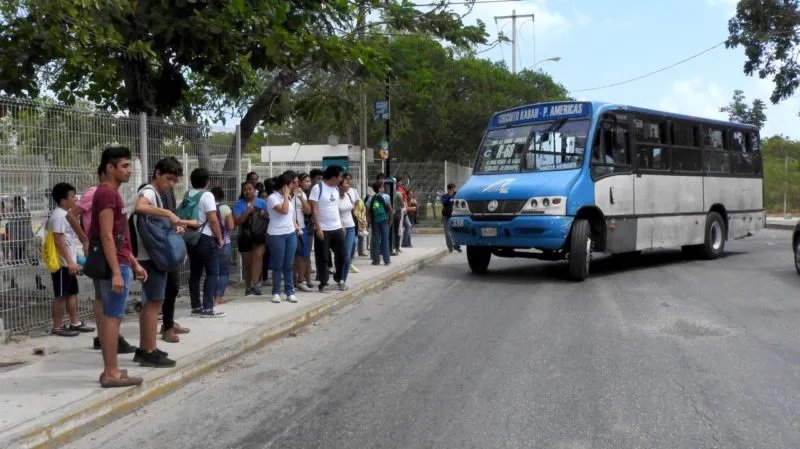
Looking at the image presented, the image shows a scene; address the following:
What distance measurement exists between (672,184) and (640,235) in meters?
1.62

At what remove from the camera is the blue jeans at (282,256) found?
31.2 feet

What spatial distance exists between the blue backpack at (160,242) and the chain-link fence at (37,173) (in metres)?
1.85

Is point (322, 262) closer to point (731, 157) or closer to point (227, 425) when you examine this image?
point (227, 425)

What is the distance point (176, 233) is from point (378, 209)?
7456mm

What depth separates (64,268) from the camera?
7594mm

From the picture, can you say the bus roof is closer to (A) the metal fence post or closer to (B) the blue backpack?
(A) the metal fence post

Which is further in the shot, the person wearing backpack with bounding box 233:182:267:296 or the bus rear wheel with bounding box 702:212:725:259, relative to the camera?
the bus rear wheel with bounding box 702:212:725:259

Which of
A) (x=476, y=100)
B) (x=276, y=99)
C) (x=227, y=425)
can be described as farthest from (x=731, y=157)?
(x=476, y=100)

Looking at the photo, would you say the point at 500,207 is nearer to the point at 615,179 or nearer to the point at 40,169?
the point at 615,179

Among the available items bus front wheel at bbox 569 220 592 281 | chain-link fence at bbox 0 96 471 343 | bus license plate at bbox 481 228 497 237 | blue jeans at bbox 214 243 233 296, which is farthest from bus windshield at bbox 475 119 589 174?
chain-link fence at bbox 0 96 471 343

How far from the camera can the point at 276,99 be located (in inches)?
554

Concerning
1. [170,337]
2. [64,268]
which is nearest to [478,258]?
[170,337]

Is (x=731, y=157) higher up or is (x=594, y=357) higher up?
(x=731, y=157)

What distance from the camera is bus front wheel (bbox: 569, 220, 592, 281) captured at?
38.7ft
